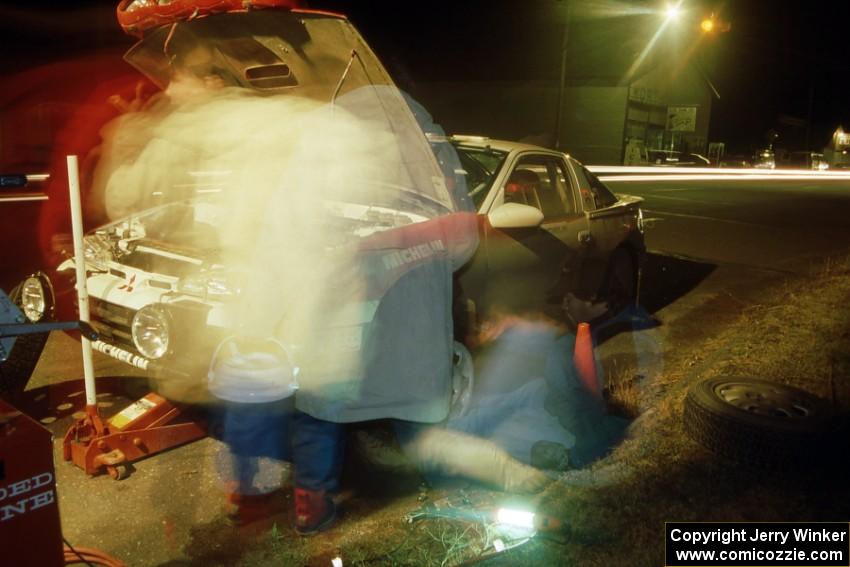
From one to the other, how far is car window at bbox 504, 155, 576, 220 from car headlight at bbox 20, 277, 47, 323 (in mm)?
3034

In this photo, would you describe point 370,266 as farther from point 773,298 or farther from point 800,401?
point 773,298

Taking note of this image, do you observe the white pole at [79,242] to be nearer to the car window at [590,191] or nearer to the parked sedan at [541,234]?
the parked sedan at [541,234]

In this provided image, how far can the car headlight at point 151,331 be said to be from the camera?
363 centimetres

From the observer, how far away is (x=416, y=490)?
141 inches

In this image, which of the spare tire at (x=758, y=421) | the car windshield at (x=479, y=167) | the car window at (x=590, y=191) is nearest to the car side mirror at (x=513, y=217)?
the car windshield at (x=479, y=167)

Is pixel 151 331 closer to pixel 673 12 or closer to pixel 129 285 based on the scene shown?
pixel 129 285

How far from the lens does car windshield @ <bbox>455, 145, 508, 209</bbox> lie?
4.89 meters

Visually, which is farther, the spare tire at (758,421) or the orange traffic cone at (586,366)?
the orange traffic cone at (586,366)

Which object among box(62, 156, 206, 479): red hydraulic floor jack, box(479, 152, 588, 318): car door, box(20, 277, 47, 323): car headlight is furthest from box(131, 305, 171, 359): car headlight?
box(479, 152, 588, 318): car door

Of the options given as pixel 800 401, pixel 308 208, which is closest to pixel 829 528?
pixel 800 401

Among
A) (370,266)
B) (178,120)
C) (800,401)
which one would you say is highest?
(178,120)

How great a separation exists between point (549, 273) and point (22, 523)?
395 cm

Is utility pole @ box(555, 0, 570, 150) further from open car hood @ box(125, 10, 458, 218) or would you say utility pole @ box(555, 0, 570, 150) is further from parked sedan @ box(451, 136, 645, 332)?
open car hood @ box(125, 10, 458, 218)

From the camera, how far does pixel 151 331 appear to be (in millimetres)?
3703
